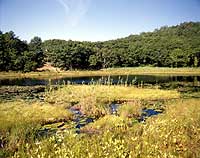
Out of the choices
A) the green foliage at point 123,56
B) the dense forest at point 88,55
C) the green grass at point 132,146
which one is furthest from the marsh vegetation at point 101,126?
the green foliage at point 123,56

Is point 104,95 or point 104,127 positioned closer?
point 104,127

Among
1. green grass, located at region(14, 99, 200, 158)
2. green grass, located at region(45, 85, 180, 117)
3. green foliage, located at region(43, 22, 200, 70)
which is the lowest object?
green grass, located at region(45, 85, 180, 117)

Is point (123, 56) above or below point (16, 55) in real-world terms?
below

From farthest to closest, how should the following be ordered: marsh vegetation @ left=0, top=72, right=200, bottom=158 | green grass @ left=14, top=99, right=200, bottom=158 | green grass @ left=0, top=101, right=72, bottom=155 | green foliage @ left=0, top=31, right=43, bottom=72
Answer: green foliage @ left=0, top=31, right=43, bottom=72, green grass @ left=0, top=101, right=72, bottom=155, marsh vegetation @ left=0, top=72, right=200, bottom=158, green grass @ left=14, top=99, right=200, bottom=158

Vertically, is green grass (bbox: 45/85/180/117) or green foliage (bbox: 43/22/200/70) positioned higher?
green foliage (bbox: 43/22/200/70)

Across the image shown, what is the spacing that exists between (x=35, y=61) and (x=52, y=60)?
5378mm

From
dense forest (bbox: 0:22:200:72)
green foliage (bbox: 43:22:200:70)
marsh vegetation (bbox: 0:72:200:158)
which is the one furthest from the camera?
green foliage (bbox: 43:22:200:70)

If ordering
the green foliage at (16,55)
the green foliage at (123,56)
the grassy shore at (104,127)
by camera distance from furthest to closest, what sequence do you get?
the green foliage at (123,56)
the green foliage at (16,55)
the grassy shore at (104,127)

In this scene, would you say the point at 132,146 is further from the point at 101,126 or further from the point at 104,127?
the point at 101,126

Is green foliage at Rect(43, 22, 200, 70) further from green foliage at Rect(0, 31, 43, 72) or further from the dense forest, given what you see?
green foliage at Rect(0, 31, 43, 72)

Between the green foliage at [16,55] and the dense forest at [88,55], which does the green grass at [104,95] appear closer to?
the green foliage at [16,55]

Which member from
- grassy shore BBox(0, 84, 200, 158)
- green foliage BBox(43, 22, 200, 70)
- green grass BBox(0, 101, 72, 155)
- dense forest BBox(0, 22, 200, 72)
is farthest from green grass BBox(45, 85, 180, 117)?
green foliage BBox(43, 22, 200, 70)

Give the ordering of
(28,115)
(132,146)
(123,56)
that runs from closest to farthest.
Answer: (132,146) → (28,115) → (123,56)

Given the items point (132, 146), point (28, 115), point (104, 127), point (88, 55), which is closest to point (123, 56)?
point (88, 55)
